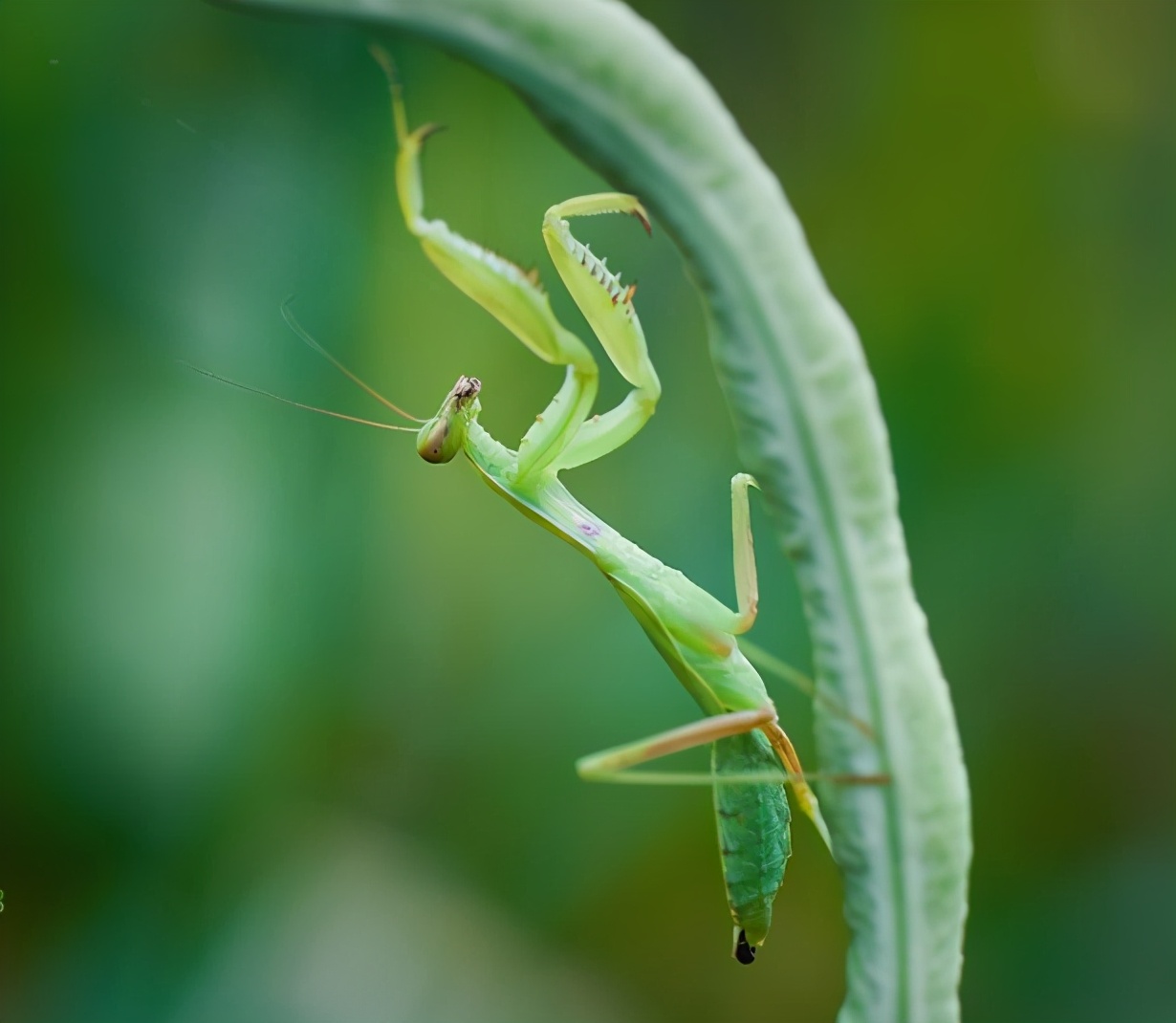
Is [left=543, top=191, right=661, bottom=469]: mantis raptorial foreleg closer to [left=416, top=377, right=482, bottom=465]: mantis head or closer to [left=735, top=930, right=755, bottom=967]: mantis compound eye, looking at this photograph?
[left=416, top=377, right=482, bottom=465]: mantis head

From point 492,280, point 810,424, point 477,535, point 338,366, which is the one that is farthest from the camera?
point 477,535

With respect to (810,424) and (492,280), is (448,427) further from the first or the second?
(810,424)

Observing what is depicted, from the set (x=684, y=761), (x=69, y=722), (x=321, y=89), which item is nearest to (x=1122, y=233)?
(x=684, y=761)

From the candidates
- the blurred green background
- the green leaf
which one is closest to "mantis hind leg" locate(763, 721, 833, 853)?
the green leaf

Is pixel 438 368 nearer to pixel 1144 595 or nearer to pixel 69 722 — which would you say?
pixel 69 722

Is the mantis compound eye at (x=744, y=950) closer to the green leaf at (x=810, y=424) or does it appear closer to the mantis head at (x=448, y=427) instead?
the green leaf at (x=810, y=424)

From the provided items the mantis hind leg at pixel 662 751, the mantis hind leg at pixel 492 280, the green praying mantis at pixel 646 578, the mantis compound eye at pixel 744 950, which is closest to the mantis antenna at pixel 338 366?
the green praying mantis at pixel 646 578

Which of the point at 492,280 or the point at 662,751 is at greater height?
the point at 492,280

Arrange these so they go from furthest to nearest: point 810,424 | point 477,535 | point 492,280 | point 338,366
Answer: point 477,535 → point 338,366 → point 492,280 → point 810,424

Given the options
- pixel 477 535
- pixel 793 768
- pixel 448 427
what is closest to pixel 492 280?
pixel 448 427
